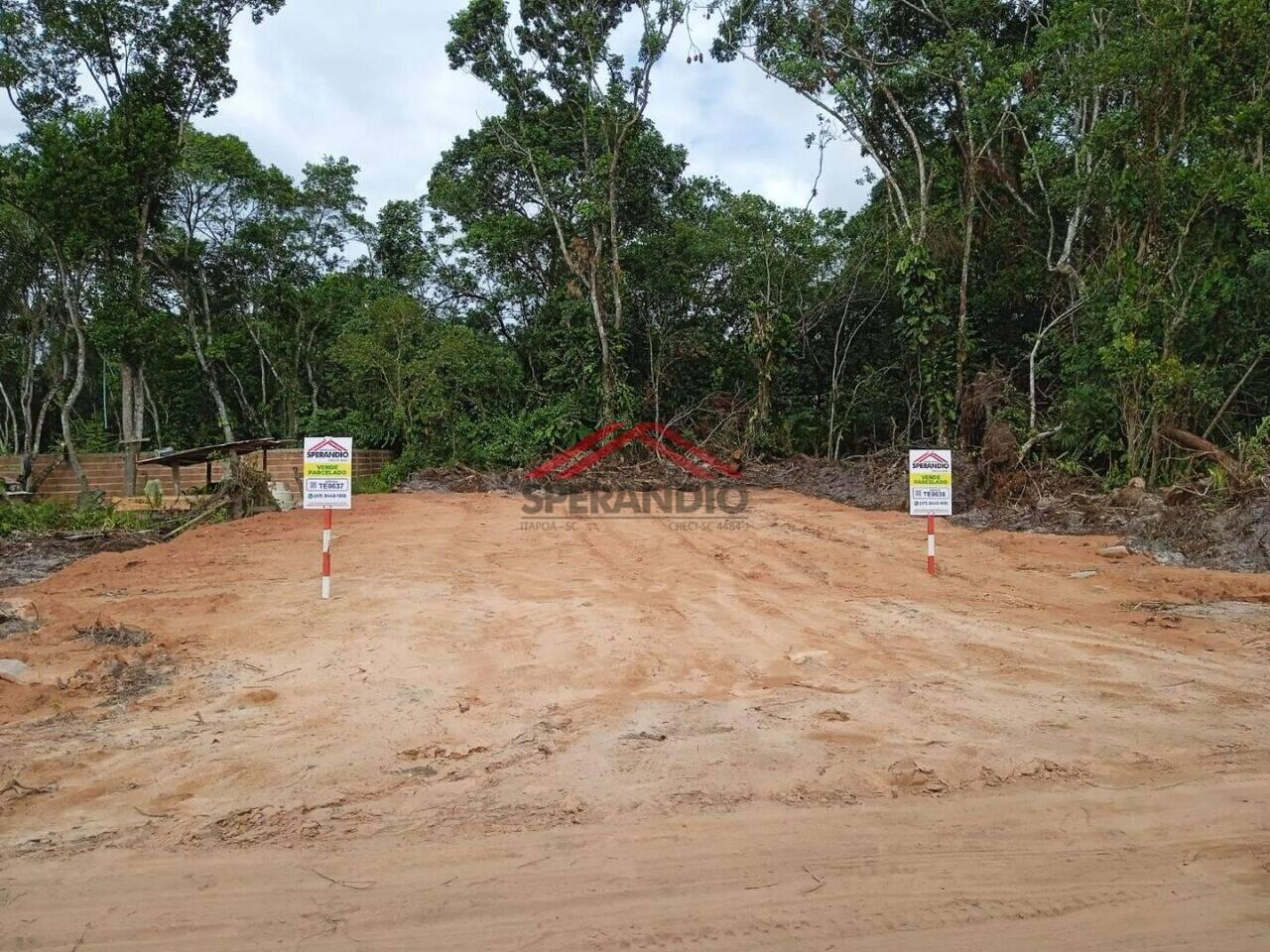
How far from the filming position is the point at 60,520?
1292cm

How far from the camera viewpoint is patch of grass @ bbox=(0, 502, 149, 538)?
12.0 meters

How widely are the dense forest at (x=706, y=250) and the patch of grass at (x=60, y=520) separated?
616cm

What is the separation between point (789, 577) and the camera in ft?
26.2

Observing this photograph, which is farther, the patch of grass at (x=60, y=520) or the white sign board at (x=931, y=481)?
the patch of grass at (x=60, y=520)

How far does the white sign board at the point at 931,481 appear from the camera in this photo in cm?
799

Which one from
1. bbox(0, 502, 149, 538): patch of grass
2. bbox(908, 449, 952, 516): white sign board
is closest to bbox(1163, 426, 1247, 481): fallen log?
bbox(908, 449, 952, 516): white sign board

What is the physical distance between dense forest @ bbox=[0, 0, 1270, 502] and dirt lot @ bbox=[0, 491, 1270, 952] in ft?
26.3

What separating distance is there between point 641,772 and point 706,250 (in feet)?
62.5

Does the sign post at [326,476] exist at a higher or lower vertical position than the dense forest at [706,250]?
lower

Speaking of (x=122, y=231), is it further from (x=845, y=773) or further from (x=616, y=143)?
(x=845, y=773)

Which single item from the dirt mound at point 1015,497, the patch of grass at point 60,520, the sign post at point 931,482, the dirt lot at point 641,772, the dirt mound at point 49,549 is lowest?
the dirt lot at point 641,772

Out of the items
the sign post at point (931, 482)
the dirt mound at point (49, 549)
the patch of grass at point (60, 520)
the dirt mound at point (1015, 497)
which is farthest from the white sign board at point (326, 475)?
the dirt mound at point (1015, 497)

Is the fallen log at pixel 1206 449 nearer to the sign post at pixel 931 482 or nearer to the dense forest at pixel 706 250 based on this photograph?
the dense forest at pixel 706 250

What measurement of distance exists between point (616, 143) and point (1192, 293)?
14.2m
